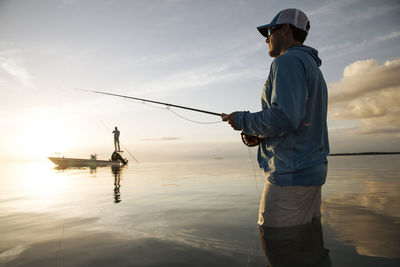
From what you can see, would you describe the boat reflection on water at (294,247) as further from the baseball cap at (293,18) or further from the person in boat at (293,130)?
the baseball cap at (293,18)

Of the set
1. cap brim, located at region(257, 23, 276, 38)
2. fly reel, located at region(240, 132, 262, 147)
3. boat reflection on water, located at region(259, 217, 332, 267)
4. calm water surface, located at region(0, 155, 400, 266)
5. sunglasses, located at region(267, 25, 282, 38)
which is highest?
cap brim, located at region(257, 23, 276, 38)

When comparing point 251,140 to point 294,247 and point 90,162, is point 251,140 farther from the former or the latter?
point 90,162

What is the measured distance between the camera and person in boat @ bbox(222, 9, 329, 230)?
2215mm

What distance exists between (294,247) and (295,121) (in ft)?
4.59

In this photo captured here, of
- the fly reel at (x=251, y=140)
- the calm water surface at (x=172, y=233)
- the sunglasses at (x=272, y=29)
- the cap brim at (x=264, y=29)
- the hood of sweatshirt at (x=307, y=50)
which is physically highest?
the cap brim at (x=264, y=29)

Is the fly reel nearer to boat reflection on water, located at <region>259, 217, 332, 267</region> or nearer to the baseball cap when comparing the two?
boat reflection on water, located at <region>259, 217, 332, 267</region>

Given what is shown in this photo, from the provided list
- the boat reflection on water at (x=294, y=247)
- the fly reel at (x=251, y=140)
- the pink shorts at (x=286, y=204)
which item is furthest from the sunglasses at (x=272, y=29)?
the boat reflection on water at (x=294, y=247)

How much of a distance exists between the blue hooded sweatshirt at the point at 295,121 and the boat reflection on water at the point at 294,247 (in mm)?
545

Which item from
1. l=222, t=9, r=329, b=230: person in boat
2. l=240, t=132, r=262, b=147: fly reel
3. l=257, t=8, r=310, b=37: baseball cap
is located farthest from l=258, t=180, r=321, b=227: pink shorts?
l=257, t=8, r=310, b=37: baseball cap

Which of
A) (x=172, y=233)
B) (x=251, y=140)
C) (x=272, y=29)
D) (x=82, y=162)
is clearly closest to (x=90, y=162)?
(x=82, y=162)

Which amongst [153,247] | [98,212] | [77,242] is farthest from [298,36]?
[98,212]

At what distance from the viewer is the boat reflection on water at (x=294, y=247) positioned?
2.41m

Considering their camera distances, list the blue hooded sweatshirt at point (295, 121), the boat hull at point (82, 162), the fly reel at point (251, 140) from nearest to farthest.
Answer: the blue hooded sweatshirt at point (295, 121)
the fly reel at point (251, 140)
the boat hull at point (82, 162)

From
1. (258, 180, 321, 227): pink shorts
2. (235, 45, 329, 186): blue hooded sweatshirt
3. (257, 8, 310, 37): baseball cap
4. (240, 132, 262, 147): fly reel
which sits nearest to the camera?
(235, 45, 329, 186): blue hooded sweatshirt
